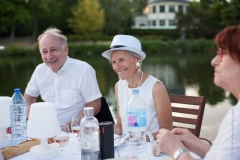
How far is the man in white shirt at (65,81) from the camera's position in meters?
2.99

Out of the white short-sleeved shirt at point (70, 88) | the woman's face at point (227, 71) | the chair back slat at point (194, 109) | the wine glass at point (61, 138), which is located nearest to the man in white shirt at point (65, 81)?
the white short-sleeved shirt at point (70, 88)

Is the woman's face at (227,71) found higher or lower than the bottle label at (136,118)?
higher

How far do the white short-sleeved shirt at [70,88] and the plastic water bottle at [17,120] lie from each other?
0.85 metres

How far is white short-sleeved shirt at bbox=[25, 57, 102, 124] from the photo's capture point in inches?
118

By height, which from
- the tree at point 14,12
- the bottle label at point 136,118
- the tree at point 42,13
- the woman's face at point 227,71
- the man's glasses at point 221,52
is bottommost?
the bottle label at point 136,118

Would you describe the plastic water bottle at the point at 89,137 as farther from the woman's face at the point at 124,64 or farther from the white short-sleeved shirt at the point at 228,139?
the woman's face at the point at 124,64

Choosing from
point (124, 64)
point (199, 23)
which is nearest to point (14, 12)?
point (199, 23)

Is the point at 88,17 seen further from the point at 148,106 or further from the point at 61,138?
the point at 61,138

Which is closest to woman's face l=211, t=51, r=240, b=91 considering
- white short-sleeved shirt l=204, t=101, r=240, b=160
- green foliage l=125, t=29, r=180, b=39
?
white short-sleeved shirt l=204, t=101, r=240, b=160

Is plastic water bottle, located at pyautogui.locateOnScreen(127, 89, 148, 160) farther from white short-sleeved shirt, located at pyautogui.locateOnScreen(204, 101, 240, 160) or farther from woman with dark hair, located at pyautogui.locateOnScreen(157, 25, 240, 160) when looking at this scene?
white short-sleeved shirt, located at pyautogui.locateOnScreen(204, 101, 240, 160)

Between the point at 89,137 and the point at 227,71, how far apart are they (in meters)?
0.73

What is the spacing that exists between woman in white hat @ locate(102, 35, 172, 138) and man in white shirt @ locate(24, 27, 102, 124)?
519 millimetres

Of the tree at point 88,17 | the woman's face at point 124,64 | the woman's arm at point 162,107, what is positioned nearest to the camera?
the woman's arm at point 162,107

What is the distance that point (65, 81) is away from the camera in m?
3.04
